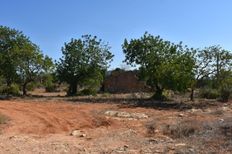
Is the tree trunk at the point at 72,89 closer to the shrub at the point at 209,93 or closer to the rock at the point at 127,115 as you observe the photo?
the shrub at the point at 209,93

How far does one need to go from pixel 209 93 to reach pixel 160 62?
6622mm

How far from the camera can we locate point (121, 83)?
5619 cm

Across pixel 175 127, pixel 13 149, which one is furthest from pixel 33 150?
pixel 175 127

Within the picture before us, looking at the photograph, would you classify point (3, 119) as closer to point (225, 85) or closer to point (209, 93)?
point (225, 85)

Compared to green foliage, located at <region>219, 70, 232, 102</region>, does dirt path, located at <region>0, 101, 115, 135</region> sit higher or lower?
lower

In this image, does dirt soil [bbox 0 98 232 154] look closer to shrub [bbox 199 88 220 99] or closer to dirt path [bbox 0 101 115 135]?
dirt path [bbox 0 101 115 135]

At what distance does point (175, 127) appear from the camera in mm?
17312

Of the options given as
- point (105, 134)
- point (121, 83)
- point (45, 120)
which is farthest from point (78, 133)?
point (121, 83)

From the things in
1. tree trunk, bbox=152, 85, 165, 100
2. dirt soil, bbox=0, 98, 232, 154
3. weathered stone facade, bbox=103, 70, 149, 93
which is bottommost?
dirt soil, bbox=0, 98, 232, 154

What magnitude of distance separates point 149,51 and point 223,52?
584 cm

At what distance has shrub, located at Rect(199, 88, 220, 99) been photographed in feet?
127

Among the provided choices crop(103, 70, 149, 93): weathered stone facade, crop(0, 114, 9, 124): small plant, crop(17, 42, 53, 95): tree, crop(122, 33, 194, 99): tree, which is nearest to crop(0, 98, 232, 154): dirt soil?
crop(0, 114, 9, 124): small plant

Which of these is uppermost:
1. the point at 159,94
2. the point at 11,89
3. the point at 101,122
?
the point at 11,89

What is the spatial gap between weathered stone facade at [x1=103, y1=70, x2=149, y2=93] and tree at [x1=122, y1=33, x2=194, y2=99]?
16.5 meters
